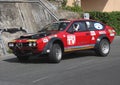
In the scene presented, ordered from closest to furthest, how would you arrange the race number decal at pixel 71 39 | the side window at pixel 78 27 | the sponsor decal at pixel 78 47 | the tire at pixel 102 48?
the race number decal at pixel 71 39
the sponsor decal at pixel 78 47
the side window at pixel 78 27
the tire at pixel 102 48

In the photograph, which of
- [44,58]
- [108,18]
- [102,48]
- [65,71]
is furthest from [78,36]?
[108,18]

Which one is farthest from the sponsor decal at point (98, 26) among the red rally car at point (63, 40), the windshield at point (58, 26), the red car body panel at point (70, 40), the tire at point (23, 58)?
the tire at point (23, 58)

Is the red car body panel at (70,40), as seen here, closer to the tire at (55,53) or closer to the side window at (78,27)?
the side window at (78,27)

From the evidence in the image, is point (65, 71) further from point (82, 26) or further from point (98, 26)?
point (98, 26)

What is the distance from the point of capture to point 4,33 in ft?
67.1

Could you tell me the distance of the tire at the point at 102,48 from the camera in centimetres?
1678

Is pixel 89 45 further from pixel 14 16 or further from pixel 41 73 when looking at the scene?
pixel 14 16

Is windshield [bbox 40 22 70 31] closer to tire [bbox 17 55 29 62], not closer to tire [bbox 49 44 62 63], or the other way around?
tire [bbox 49 44 62 63]

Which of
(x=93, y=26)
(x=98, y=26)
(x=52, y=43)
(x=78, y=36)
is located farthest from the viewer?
(x=98, y=26)

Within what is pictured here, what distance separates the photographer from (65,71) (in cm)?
1312

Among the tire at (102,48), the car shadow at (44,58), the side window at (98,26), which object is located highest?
the side window at (98,26)

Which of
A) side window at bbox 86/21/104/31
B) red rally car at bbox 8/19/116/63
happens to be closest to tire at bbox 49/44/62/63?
red rally car at bbox 8/19/116/63

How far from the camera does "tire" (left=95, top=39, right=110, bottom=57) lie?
661 inches

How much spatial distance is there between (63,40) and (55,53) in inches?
27.4
